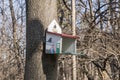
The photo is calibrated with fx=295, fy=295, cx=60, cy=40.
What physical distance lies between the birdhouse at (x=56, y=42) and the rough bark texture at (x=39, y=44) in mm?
54

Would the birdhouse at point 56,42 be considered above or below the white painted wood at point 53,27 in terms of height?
below

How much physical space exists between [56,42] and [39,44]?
182mm

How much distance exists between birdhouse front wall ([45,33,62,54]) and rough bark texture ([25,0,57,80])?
0.18 feet

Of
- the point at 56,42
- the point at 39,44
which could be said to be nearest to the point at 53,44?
the point at 56,42

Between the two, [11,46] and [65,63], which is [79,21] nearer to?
[65,63]

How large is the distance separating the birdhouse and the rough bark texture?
0.05 meters

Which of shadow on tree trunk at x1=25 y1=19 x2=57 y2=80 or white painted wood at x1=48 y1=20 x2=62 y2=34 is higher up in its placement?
white painted wood at x1=48 y1=20 x2=62 y2=34

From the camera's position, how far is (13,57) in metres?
11.1

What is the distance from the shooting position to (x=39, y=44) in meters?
3.09

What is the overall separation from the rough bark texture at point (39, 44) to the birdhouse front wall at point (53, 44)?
56mm

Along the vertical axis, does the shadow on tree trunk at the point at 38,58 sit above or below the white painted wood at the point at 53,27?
below

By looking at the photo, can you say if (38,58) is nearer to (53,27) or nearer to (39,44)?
(39,44)

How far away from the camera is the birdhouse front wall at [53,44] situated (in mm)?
3068

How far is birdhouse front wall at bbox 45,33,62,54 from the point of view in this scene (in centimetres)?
307
